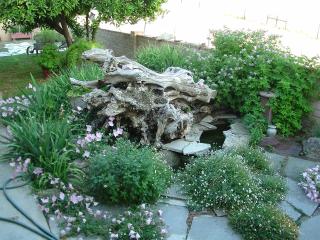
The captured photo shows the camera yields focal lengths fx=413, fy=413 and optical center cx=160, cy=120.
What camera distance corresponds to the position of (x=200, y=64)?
6.56m

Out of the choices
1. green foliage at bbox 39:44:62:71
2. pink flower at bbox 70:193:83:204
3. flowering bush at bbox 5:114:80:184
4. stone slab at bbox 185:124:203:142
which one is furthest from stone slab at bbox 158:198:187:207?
green foliage at bbox 39:44:62:71

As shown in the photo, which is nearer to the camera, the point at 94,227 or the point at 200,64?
the point at 94,227

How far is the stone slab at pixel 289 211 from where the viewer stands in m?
4.11

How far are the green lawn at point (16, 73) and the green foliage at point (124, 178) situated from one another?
3634mm

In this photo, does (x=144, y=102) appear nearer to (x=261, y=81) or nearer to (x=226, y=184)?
(x=226, y=184)

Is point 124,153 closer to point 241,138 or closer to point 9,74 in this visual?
point 241,138

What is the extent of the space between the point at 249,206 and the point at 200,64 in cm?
308

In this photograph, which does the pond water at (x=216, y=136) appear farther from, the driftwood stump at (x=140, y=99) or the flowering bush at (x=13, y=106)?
the flowering bush at (x=13, y=106)

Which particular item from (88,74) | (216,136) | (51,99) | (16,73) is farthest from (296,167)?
(16,73)

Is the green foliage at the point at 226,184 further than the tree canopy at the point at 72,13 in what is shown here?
No

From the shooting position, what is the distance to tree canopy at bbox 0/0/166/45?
6.73 m

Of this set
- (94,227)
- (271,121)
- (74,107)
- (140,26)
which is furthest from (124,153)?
(140,26)

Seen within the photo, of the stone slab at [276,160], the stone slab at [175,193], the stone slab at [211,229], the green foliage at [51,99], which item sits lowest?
the stone slab at [211,229]

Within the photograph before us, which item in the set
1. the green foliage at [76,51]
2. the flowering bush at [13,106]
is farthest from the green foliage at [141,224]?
the green foliage at [76,51]
